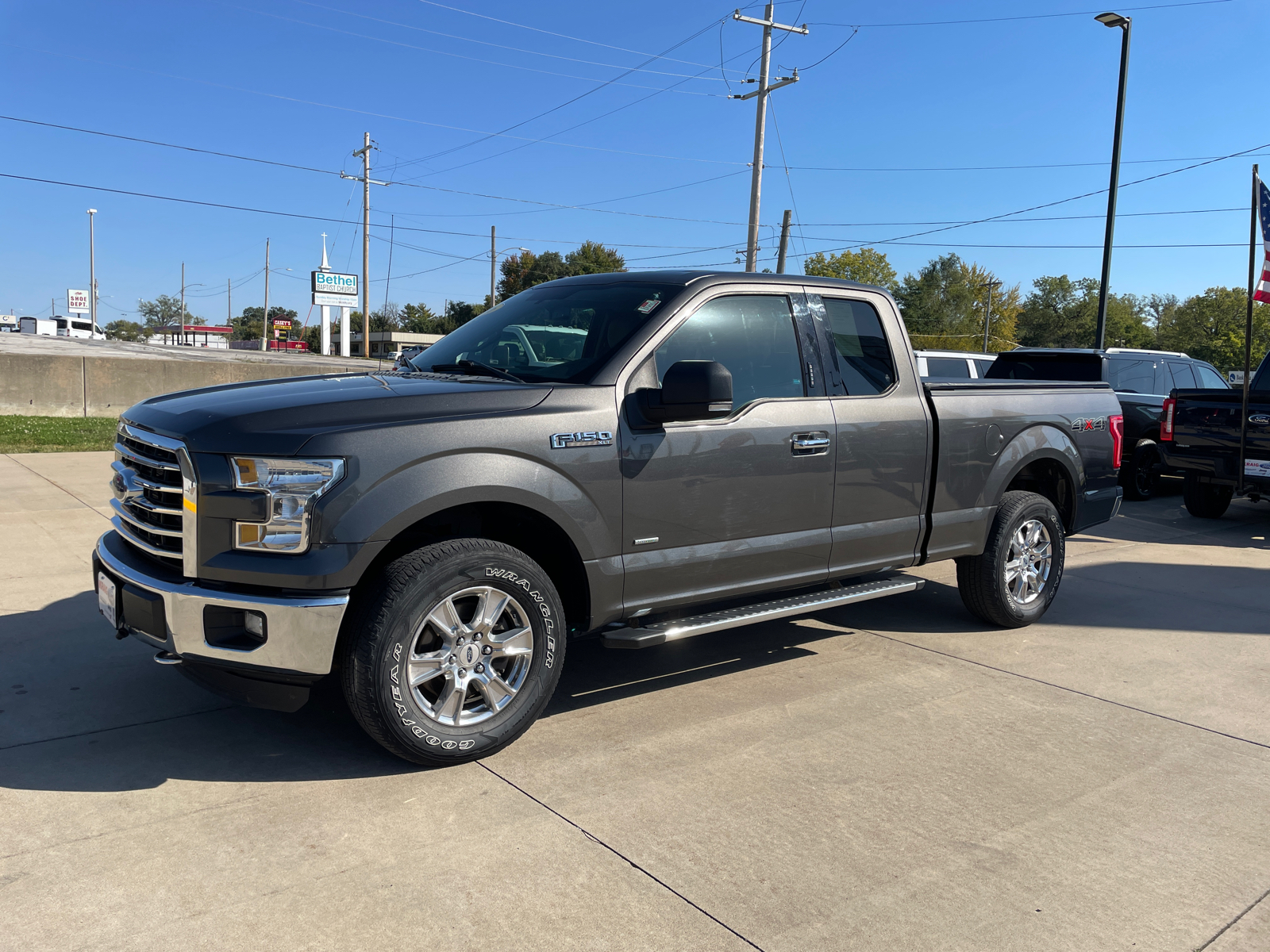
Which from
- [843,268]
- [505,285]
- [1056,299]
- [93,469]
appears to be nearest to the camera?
[93,469]

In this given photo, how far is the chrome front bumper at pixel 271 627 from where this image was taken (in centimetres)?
336

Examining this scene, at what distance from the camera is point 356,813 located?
337 centimetres

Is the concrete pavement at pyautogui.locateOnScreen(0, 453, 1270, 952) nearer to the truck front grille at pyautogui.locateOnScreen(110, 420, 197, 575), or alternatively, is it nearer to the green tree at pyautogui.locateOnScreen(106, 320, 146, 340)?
the truck front grille at pyautogui.locateOnScreen(110, 420, 197, 575)

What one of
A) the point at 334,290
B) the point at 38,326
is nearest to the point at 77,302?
the point at 38,326

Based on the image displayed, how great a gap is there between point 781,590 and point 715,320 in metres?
1.38

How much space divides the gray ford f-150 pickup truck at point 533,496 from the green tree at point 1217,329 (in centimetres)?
9084

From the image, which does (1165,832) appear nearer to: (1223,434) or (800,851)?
(800,851)

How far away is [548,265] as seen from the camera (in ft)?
274

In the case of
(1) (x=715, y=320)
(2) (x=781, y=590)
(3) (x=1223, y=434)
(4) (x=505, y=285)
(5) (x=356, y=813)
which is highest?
(4) (x=505, y=285)

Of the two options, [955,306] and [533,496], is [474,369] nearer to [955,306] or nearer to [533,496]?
[533,496]

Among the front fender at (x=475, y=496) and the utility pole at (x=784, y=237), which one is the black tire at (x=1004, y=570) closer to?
the front fender at (x=475, y=496)

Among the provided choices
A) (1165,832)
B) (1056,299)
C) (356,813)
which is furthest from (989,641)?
(1056,299)

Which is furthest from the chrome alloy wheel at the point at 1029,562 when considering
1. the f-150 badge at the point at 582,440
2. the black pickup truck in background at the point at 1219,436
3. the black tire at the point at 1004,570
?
the black pickup truck in background at the point at 1219,436

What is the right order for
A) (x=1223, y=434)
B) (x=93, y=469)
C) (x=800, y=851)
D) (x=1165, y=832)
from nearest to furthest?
1. (x=800, y=851)
2. (x=1165, y=832)
3. (x=1223, y=434)
4. (x=93, y=469)
